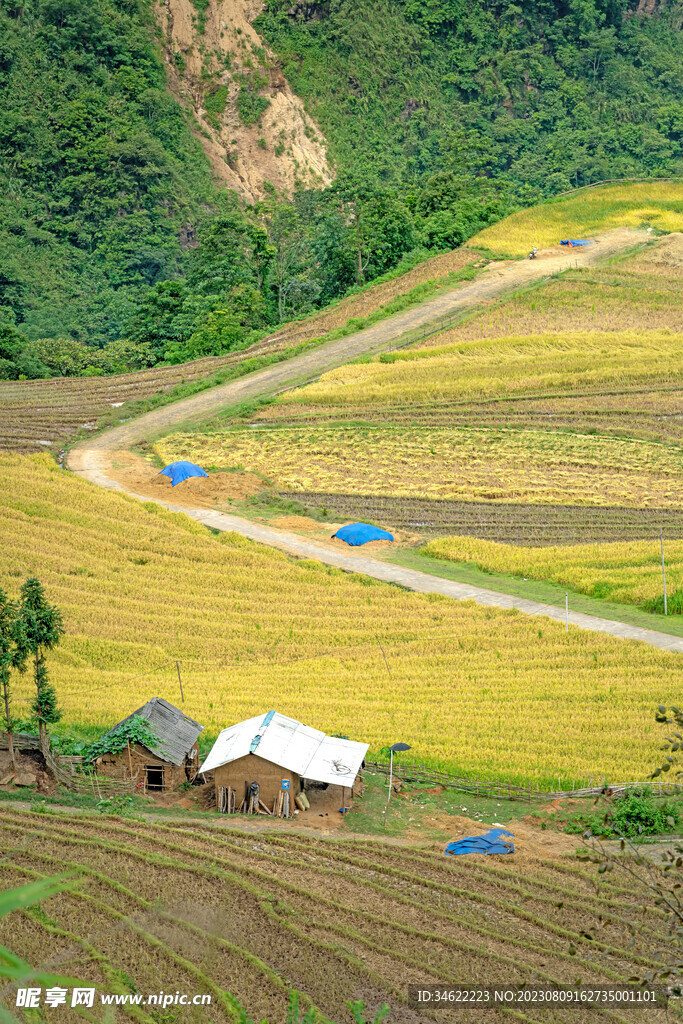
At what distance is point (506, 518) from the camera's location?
38406 mm

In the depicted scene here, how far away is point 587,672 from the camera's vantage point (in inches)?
999

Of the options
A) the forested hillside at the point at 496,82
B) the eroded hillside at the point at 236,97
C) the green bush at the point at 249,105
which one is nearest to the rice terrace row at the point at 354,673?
the eroded hillside at the point at 236,97

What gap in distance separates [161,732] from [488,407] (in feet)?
106

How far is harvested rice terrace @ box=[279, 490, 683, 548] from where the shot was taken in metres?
36.3

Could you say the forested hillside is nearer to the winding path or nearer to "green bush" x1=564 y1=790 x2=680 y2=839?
the winding path

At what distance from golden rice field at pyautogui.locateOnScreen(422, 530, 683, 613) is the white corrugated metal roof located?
12.7m

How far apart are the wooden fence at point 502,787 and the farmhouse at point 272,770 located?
4.09 ft

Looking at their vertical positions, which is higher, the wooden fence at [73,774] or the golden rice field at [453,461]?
the golden rice field at [453,461]

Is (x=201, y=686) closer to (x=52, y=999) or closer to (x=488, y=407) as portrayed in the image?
(x=52, y=999)

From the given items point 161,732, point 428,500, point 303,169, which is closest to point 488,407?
point 428,500

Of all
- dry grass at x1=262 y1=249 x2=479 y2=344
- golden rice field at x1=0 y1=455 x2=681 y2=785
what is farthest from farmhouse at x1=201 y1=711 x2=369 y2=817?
dry grass at x1=262 y1=249 x2=479 y2=344

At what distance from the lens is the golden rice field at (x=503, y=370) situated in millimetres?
51406

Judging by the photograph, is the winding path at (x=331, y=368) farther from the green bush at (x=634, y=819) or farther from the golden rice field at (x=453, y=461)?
the green bush at (x=634, y=819)

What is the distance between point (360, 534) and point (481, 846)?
18785 mm
